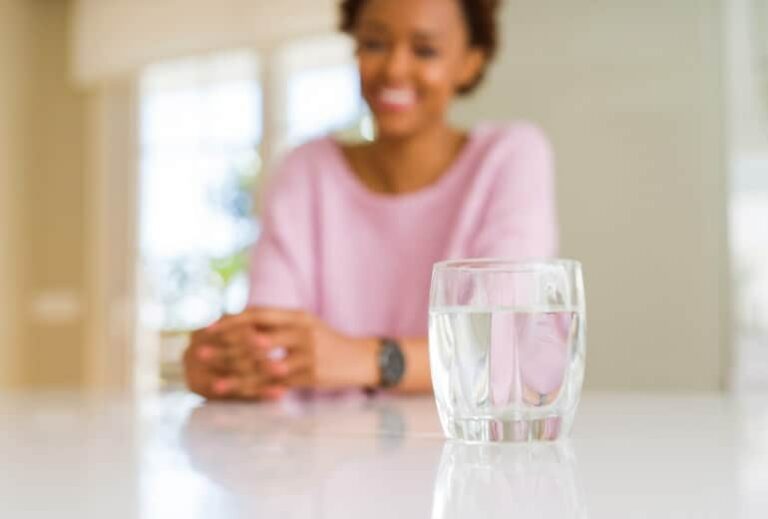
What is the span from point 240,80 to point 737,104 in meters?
2.76

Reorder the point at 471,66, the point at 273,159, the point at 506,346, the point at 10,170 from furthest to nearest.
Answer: the point at 10,170
the point at 273,159
the point at 471,66
the point at 506,346

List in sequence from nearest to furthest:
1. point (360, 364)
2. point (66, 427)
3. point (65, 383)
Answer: point (66, 427), point (360, 364), point (65, 383)

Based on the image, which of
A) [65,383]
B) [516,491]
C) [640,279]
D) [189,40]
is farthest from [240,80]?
[516,491]

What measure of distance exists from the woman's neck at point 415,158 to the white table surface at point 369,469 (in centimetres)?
81

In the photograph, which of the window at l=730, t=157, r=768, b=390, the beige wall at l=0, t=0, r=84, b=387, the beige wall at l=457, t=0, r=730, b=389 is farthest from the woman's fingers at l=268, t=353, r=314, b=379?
the beige wall at l=0, t=0, r=84, b=387

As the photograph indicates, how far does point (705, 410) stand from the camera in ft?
2.76

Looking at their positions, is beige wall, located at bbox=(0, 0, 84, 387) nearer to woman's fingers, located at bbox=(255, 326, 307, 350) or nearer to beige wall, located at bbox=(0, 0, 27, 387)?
beige wall, located at bbox=(0, 0, 27, 387)

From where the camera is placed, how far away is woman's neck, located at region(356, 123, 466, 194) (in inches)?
60.7

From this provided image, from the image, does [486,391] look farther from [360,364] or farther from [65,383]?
[65,383]

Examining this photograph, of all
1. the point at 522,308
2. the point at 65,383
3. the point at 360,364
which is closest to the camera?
the point at 522,308

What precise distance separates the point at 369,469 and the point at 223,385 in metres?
0.65

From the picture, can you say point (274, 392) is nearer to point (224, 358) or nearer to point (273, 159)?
point (224, 358)

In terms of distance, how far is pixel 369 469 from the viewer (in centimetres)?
43

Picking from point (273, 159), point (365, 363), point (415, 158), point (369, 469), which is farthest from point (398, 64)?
point (273, 159)
